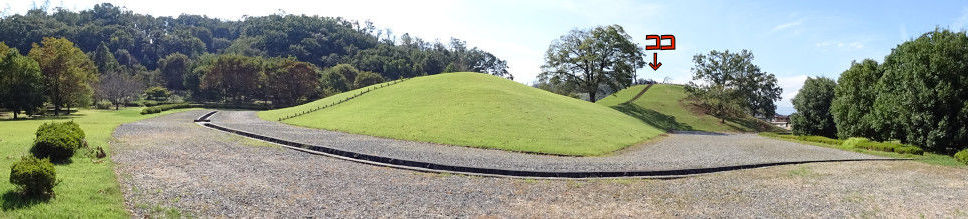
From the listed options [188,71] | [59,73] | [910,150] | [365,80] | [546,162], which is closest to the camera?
[546,162]

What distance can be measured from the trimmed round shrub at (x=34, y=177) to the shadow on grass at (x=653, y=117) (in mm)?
58305

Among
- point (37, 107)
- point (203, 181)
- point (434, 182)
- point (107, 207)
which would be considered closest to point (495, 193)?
point (434, 182)

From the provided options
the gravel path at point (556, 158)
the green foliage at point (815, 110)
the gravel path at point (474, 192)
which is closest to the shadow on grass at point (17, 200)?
the gravel path at point (474, 192)

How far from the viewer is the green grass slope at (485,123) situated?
97.1 ft

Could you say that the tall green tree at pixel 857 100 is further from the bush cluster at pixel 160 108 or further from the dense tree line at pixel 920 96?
the bush cluster at pixel 160 108

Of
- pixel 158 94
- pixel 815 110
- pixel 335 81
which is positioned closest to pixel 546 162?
pixel 815 110

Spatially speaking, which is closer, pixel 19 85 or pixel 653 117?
pixel 19 85

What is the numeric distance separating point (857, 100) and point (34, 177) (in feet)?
161

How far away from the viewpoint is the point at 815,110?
4672cm

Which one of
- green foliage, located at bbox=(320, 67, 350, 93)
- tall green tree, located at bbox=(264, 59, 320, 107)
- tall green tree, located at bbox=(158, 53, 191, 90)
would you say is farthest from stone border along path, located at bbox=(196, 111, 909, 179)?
tall green tree, located at bbox=(158, 53, 191, 90)

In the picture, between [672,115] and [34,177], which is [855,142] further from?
[34,177]

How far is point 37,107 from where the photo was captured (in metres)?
50.6

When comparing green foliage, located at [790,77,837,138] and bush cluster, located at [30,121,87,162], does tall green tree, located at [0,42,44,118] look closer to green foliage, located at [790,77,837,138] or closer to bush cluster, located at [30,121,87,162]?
bush cluster, located at [30,121,87,162]

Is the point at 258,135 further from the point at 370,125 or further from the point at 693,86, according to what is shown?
the point at 693,86
